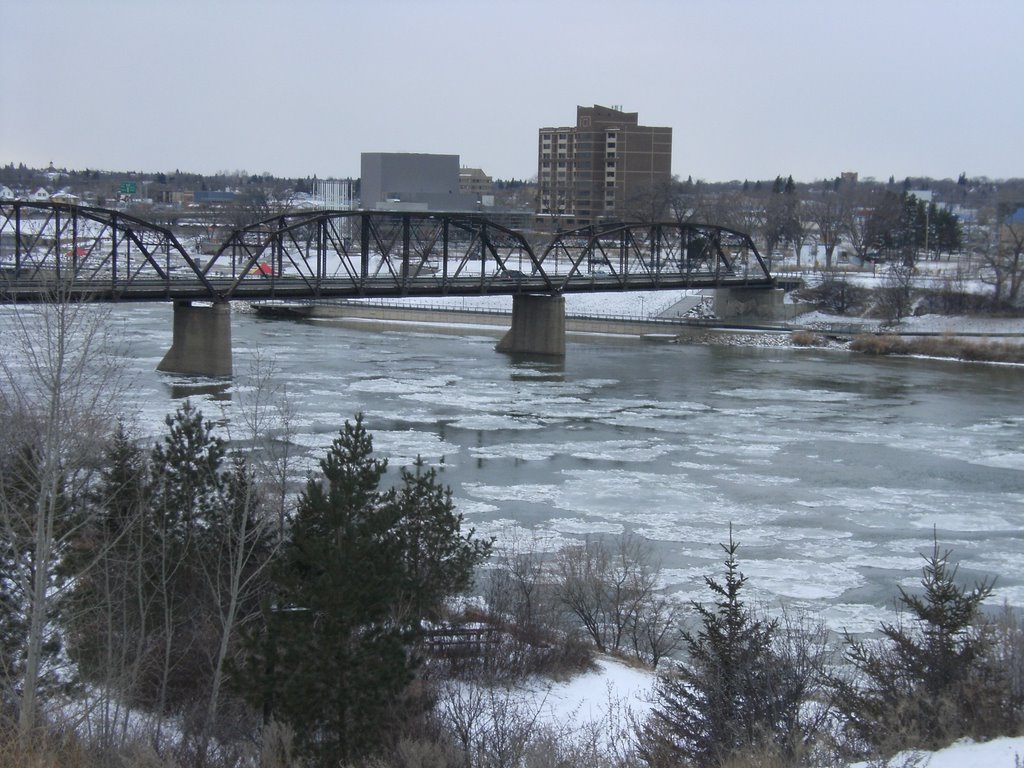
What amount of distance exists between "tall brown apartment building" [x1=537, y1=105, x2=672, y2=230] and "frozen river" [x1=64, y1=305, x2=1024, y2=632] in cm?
8333

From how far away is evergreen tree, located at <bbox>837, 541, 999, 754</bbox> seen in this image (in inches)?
423

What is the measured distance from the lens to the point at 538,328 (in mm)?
58781

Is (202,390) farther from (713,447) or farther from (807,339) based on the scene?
(807,339)

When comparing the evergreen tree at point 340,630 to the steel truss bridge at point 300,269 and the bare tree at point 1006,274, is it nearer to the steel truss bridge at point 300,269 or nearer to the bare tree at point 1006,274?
the steel truss bridge at point 300,269

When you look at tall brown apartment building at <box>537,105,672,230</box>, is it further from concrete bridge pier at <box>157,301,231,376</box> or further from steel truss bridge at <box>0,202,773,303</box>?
concrete bridge pier at <box>157,301,231,376</box>

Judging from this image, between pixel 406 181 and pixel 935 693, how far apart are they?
109 m

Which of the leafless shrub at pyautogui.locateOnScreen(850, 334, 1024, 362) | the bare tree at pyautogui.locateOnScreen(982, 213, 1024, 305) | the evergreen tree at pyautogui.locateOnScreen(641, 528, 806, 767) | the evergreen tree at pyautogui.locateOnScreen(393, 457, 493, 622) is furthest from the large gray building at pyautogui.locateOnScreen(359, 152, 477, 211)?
the evergreen tree at pyautogui.locateOnScreen(641, 528, 806, 767)

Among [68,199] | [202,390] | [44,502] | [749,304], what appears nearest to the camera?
[44,502]

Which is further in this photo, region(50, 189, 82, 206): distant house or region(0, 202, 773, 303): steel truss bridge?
region(50, 189, 82, 206): distant house

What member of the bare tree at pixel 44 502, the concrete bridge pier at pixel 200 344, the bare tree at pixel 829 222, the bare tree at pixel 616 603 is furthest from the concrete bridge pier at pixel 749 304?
the bare tree at pixel 44 502

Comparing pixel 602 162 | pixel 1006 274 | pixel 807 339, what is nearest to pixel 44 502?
pixel 807 339

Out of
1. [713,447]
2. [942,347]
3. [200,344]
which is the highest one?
[200,344]

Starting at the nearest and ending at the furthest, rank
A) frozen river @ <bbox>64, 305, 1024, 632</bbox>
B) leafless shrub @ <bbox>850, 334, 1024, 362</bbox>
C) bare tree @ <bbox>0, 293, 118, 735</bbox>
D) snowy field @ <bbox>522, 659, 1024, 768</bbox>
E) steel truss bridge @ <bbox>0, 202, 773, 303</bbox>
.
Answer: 1. bare tree @ <bbox>0, 293, 118, 735</bbox>
2. snowy field @ <bbox>522, 659, 1024, 768</bbox>
3. frozen river @ <bbox>64, 305, 1024, 632</bbox>
4. steel truss bridge @ <bbox>0, 202, 773, 303</bbox>
5. leafless shrub @ <bbox>850, 334, 1024, 362</bbox>

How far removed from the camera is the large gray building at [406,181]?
114812mm
